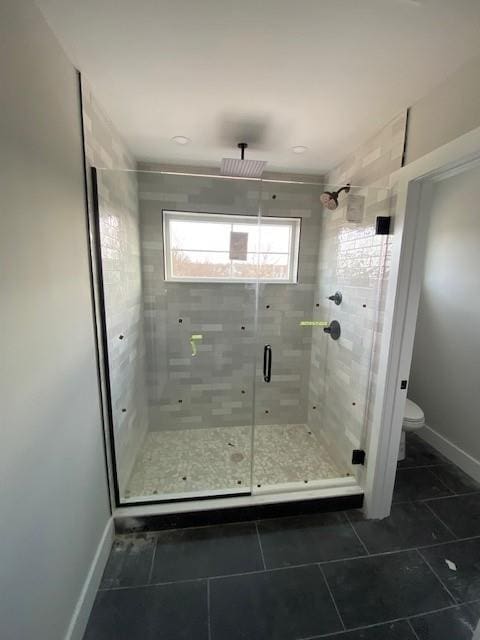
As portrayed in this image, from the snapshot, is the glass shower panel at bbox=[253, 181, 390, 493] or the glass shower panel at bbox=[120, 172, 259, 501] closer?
the glass shower panel at bbox=[253, 181, 390, 493]

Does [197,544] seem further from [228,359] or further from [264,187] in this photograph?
[264,187]

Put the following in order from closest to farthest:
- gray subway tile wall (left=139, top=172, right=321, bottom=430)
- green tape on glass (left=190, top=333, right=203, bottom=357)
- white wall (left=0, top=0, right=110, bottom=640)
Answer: white wall (left=0, top=0, right=110, bottom=640) < gray subway tile wall (left=139, top=172, right=321, bottom=430) < green tape on glass (left=190, top=333, right=203, bottom=357)

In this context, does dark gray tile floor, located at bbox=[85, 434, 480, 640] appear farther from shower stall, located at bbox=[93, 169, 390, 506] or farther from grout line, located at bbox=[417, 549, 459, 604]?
shower stall, located at bbox=[93, 169, 390, 506]

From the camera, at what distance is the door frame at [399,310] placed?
136 cm

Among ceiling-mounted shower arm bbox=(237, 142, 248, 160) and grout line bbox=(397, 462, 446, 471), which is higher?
ceiling-mounted shower arm bbox=(237, 142, 248, 160)

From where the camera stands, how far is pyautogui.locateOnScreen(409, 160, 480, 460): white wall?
210 cm

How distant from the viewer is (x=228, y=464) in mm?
2129

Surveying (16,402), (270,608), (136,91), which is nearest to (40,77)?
(136,91)

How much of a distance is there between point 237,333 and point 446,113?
1.97 m

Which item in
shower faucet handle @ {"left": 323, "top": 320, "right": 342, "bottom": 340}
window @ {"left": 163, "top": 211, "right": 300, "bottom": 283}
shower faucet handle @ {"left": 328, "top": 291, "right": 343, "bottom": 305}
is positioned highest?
window @ {"left": 163, "top": 211, "right": 300, "bottom": 283}

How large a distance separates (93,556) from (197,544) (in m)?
0.56

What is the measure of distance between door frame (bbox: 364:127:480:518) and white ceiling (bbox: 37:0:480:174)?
389 millimetres

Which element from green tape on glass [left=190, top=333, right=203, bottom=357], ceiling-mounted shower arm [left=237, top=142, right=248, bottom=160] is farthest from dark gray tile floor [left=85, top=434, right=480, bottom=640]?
ceiling-mounted shower arm [left=237, top=142, right=248, bottom=160]

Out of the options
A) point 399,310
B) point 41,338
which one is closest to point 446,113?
point 399,310
